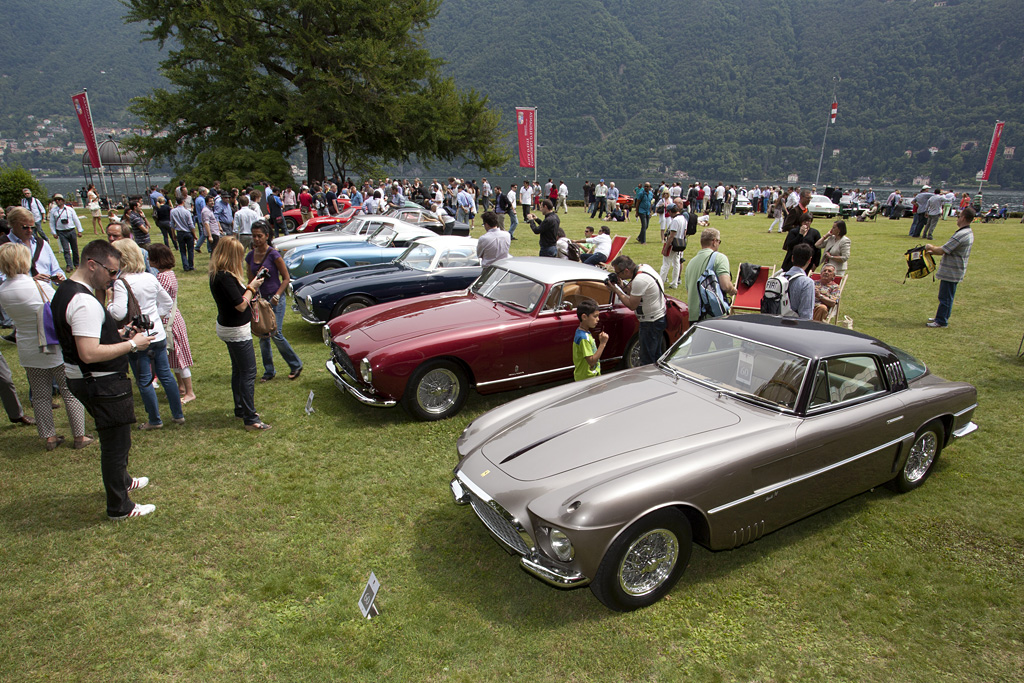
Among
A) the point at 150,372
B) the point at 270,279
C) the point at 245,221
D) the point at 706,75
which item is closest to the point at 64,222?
the point at 245,221

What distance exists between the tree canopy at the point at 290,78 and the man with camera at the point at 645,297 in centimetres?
2785

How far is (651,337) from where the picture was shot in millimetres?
6160

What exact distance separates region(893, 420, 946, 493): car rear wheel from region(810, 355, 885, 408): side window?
71 centimetres

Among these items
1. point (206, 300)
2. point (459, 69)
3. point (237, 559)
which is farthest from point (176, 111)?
point (459, 69)

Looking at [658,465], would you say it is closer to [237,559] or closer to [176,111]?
[237,559]

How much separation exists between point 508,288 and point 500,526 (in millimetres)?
3782

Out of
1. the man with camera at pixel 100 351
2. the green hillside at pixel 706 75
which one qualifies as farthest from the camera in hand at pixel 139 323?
the green hillside at pixel 706 75

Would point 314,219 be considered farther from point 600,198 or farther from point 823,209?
point 823,209

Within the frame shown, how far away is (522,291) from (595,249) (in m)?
5.05

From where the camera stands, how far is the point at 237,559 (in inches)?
155

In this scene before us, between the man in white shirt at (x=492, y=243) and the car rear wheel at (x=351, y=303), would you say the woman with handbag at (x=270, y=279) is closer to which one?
the car rear wheel at (x=351, y=303)

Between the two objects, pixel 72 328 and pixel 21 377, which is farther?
pixel 21 377

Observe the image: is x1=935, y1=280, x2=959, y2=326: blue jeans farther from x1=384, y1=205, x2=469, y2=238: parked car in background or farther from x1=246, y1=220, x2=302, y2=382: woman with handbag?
x1=384, y1=205, x2=469, y2=238: parked car in background

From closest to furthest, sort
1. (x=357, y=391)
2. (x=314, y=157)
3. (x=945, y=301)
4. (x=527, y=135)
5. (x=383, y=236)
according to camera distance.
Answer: (x=357, y=391) < (x=945, y=301) < (x=383, y=236) < (x=527, y=135) < (x=314, y=157)
